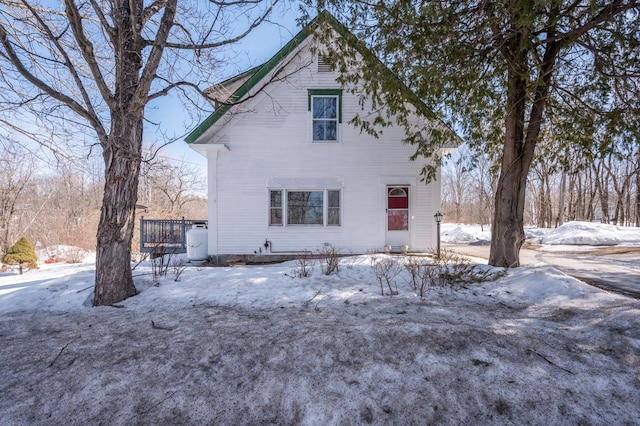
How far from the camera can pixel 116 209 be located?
165 inches

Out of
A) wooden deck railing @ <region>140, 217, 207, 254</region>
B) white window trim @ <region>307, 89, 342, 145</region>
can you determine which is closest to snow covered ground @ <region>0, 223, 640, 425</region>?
white window trim @ <region>307, 89, 342, 145</region>

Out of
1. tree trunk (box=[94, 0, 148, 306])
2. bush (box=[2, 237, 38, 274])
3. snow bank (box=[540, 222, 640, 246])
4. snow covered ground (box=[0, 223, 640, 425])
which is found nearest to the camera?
snow covered ground (box=[0, 223, 640, 425])

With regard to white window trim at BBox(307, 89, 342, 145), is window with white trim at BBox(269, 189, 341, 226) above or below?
below

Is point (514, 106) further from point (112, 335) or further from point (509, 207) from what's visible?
point (112, 335)

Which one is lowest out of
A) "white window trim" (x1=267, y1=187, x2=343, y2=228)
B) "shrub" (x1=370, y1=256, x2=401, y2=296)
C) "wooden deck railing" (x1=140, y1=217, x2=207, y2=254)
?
"shrub" (x1=370, y1=256, x2=401, y2=296)

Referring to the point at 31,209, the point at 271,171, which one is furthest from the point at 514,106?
the point at 31,209

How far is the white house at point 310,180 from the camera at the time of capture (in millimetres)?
8539

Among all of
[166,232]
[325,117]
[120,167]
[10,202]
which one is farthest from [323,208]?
[10,202]

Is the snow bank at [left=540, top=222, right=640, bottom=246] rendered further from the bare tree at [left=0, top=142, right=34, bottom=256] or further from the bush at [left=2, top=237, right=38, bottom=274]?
the bare tree at [left=0, top=142, right=34, bottom=256]

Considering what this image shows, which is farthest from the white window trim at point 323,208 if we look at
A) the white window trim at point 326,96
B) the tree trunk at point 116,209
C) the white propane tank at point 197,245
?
the tree trunk at point 116,209

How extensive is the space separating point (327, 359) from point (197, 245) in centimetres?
716

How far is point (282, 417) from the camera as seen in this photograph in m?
1.91

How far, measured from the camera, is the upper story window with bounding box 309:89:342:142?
8.66m

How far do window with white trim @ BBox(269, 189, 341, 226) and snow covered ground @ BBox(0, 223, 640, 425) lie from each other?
14.8ft
